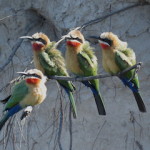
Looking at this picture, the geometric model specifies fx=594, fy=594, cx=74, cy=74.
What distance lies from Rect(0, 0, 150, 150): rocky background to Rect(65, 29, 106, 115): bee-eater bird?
620 millimetres

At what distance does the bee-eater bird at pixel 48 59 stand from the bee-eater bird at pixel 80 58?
0.18 ft

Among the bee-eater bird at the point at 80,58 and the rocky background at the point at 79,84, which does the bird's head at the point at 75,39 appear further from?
the rocky background at the point at 79,84

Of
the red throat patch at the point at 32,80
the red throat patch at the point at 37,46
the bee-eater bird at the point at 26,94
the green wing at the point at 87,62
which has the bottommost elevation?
the green wing at the point at 87,62

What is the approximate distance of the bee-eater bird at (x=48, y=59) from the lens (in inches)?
143

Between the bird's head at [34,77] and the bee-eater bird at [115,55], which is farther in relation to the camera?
the bee-eater bird at [115,55]

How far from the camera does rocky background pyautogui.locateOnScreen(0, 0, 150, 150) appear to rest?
438 centimetres

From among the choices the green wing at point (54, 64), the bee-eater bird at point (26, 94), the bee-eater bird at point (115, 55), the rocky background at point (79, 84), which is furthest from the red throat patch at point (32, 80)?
the rocky background at point (79, 84)

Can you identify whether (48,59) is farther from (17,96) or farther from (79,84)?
(79,84)

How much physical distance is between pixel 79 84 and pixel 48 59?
2.99ft

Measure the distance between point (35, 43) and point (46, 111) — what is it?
121cm

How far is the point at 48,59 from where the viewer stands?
3.65 metres

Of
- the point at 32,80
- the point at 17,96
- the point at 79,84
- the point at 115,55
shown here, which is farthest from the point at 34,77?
the point at 79,84

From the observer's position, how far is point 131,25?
436 cm

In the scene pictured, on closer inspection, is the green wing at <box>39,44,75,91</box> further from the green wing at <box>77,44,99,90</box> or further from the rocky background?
the rocky background
